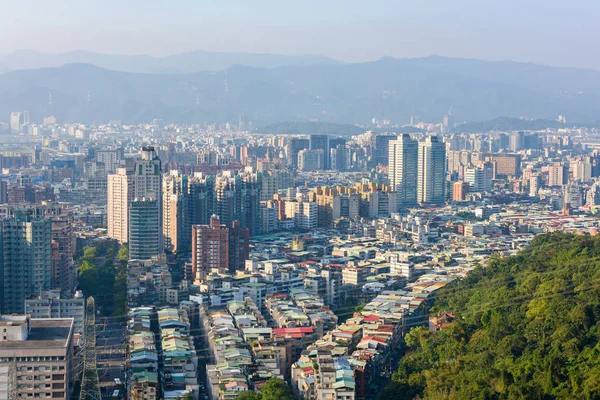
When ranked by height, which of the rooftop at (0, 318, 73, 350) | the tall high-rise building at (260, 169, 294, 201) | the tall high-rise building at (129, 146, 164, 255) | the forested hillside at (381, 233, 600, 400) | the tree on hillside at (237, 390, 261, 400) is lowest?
the tree on hillside at (237, 390, 261, 400)

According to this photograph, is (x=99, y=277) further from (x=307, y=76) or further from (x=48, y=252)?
(x=307, y=76)

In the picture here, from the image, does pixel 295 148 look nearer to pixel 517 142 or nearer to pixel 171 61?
pixel 517 142

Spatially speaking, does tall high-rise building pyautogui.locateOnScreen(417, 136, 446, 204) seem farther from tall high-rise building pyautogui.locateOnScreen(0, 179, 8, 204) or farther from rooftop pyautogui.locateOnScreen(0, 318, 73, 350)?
rooftop pyautogui.locateOnScreen(0, 318, 73, 350)

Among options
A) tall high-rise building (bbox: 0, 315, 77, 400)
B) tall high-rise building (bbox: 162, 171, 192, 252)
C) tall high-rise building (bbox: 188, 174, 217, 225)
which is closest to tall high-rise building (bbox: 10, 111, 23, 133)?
tall high-rise building (bbox: 188, 174, 217, 225)

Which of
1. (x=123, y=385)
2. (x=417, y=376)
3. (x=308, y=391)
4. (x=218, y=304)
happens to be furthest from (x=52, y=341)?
(x=218, y=304)

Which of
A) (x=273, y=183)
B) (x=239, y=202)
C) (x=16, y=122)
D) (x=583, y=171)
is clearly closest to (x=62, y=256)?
(x=239, y=202)

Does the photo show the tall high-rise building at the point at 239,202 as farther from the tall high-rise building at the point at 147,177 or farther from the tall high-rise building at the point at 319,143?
the tall high-rise building at the point at 319,143
